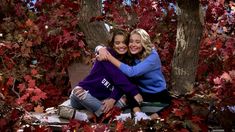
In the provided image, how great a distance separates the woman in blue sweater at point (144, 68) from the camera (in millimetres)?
4547

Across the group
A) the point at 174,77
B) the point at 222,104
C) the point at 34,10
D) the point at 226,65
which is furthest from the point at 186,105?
the point at 34,10

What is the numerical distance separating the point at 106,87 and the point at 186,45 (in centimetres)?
108

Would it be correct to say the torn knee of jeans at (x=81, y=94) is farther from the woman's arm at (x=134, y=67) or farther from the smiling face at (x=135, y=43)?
the smiling face at (x=135, y=43)

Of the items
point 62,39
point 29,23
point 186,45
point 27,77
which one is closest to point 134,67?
point 186,45

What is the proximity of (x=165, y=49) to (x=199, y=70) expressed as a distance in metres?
0.55

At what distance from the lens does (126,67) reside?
454 centimetres

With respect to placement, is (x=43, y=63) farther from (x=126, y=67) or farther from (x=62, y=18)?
(x=126, y=67)

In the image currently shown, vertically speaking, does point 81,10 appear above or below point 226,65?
above

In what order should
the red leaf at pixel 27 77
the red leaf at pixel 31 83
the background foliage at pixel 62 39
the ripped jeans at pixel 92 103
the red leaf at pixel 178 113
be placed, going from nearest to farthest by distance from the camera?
the red leaf at pixel 178 113 → the ripped jeans at pixel 92 103 → the red leaf at pixel 31 83 → the red leaf at pixel 27 77 → the background foliage at pixel 62 39

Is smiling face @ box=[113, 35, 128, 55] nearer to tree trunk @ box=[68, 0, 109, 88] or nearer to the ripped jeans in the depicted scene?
the ripped jeans

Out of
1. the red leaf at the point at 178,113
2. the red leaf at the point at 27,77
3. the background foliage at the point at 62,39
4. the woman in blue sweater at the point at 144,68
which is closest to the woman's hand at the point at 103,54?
the woman in blue sweater at the point at 144,68

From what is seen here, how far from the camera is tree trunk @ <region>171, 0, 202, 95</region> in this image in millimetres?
5117

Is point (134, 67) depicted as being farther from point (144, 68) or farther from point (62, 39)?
point (62, 39)

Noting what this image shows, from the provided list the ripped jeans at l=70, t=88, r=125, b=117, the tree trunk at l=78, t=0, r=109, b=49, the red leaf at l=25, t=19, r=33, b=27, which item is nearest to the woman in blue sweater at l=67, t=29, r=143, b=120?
the ripped jeans at l=70, t=88, r=125, b=117
